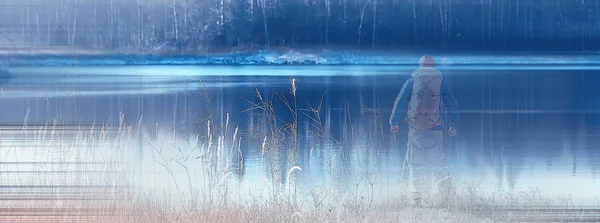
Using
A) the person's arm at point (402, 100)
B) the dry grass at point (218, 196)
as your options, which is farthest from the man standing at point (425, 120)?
the dry grass at point (218, 196)

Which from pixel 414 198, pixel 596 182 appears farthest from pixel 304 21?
pixel 414 198

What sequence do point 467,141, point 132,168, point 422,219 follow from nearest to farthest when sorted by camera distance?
point 422,219
point 132,168
point 467,141

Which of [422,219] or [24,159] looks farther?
[24,159]

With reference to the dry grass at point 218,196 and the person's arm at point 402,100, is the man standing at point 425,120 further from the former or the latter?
the dry grass at point 218,196

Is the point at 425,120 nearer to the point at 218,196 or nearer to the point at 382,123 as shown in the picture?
the point at 218,196

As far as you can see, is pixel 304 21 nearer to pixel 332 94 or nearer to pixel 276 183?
pixel 276 183

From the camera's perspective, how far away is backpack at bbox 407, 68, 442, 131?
5.04m

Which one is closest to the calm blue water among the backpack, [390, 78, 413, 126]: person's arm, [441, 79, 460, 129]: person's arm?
[390, 78, 413, 126]: person's arm

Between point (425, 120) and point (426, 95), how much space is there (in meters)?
0.17

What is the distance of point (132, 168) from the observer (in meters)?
5.32

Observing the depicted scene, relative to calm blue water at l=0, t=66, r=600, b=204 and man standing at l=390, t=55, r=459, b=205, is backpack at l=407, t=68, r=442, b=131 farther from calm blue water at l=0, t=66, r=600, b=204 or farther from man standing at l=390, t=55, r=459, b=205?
calm blue water at l=0, t=66, r=600, b=204

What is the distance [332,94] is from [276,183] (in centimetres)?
2134

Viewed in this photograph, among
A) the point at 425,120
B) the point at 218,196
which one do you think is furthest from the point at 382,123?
the point at 218,196

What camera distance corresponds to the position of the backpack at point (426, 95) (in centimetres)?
504
